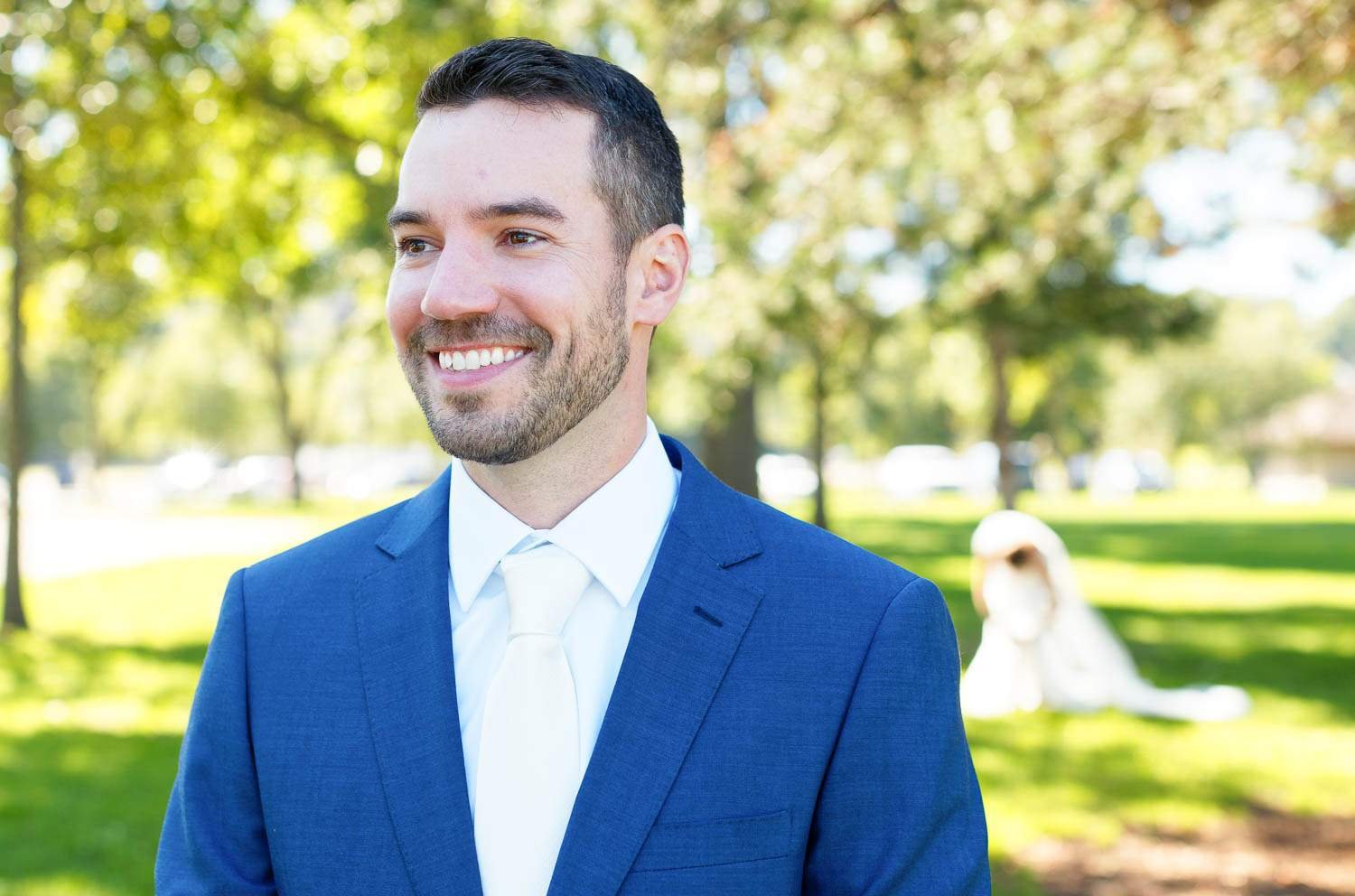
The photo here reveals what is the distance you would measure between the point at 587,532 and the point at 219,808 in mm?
763

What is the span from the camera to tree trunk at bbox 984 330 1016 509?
22.6 m

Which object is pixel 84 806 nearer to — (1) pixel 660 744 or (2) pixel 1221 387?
(1) pixel 660 744

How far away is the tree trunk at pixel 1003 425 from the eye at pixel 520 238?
20.5 meters

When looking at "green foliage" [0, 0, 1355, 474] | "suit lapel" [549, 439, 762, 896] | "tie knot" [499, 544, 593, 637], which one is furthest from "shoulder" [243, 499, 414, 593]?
"green foliage" [0, 0, 1355, 474]

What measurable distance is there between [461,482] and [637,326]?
0.42 metres

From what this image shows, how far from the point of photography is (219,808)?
2.20 meters

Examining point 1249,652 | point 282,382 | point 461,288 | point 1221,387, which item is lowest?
point 1249,652

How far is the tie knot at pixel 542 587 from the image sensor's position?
2.19 m

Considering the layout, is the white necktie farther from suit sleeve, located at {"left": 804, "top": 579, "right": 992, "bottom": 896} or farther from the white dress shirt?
suit sleeve, located at {"left": 804, "top": 579, "right": 992, "bottom": 896}

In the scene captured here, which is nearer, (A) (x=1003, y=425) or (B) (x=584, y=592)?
(B) (x=584, y=592)

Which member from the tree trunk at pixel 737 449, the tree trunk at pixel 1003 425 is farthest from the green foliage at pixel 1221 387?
the tree trunk at pixel 737 449

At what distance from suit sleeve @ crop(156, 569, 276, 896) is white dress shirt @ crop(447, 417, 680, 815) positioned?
0.37 metres

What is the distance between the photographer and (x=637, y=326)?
2.41 m

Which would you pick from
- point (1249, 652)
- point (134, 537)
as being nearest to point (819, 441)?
point (1249, 652)
